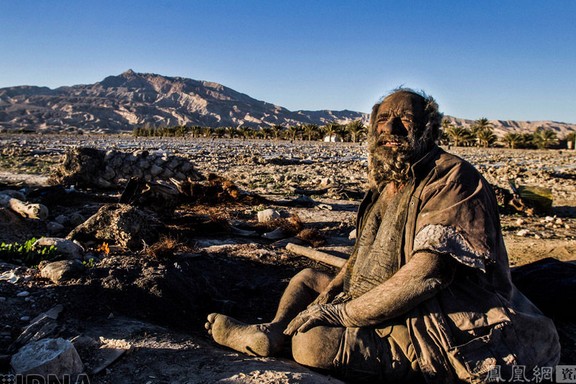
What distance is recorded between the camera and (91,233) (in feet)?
21.0

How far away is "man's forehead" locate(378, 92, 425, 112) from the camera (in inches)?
119

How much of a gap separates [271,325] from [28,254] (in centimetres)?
344

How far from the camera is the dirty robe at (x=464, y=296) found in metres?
2.60

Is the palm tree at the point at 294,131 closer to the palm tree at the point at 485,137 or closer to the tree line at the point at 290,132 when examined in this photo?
the tree line at the point at 290,132

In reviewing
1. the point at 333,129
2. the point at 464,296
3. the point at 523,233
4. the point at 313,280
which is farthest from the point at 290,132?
the point at 464,296

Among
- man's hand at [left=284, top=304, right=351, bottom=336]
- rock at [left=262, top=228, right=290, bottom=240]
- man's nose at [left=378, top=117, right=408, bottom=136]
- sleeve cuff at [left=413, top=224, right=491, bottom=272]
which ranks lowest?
A: rock at [left=262, top=228, right=290, bottom=240]

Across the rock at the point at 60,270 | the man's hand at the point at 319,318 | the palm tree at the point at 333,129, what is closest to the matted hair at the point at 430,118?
the man's hand at the point at 319,318

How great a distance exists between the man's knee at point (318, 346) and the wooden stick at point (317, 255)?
2.68 meters

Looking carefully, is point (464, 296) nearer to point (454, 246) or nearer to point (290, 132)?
point (454, 246)

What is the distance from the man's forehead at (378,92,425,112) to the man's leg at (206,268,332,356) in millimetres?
1479

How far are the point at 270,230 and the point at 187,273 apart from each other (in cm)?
304

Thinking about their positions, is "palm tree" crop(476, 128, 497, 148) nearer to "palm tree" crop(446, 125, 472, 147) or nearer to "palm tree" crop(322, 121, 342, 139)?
"palm tree" crop(446, 125, 472, 147)

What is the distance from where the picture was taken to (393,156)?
9.87 ft

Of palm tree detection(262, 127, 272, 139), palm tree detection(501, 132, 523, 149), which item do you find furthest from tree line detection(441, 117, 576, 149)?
palm tree detection(262, 127, 272, 139)
